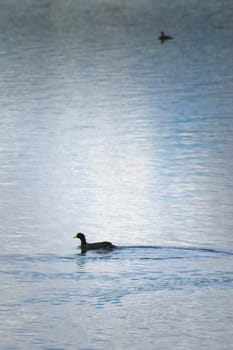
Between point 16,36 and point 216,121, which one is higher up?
point 16,36

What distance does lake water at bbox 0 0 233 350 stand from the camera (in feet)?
58.7

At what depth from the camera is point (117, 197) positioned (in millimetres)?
25719

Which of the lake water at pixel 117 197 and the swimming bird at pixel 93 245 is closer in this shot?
the lake water at pixel 117 197

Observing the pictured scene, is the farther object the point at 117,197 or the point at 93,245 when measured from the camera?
the point at 117,197

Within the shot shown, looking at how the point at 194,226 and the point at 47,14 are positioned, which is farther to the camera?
the point at 47,14

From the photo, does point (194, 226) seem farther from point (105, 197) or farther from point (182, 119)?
point (182, 119)

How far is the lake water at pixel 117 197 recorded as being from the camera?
58.7 ft

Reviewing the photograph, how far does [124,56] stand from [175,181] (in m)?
24.1

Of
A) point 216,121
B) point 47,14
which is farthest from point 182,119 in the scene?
point 47,14

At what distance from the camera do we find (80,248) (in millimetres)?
21688

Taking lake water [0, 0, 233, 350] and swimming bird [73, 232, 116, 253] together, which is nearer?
lake water [0, 0, 233, 350]

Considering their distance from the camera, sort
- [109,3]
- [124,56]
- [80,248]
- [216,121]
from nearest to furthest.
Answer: [80,248] < [216,121] < [124,56] < [109,3]

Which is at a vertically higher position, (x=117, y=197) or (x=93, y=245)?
(x=117, y=197)

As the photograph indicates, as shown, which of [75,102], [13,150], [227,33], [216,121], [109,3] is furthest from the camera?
[109,3]
